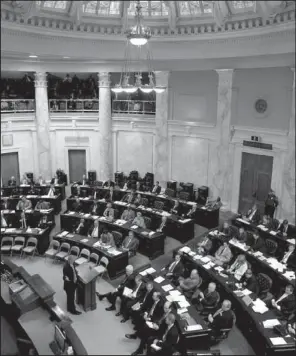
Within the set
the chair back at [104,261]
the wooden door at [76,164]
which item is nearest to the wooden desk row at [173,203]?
the wooden door at [76,164]

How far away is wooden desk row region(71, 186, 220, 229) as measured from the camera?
15787mm

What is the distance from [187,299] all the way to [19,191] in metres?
11.3

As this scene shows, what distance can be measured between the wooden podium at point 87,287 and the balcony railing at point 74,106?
1294cm

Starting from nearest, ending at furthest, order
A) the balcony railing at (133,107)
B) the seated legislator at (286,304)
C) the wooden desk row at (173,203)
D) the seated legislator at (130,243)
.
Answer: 1. the seated legislator at (286,304)
2. the seated legislator at (130,243)
3. the wooden desk row at (173,203)
4. the balcony railing at (133,107)

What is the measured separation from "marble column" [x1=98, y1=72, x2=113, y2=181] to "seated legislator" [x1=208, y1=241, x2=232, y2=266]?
10051 millimetres

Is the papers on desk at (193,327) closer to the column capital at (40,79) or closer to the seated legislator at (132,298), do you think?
the seated legislator at (132,298)

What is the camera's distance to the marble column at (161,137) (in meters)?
19.0

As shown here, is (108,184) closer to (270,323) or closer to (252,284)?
(252,284)

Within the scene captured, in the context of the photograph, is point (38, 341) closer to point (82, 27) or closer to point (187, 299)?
point (187, 299)

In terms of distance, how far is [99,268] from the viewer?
36.4 feet

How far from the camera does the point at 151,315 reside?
9.07 meters

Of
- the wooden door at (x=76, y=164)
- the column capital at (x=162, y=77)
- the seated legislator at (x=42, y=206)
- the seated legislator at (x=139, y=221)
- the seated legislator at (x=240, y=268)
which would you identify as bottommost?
the seated legislator at (x=240, y=268)

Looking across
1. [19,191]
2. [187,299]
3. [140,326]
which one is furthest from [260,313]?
[19,191]

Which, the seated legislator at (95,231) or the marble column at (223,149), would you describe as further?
the marble column at (223,149)
